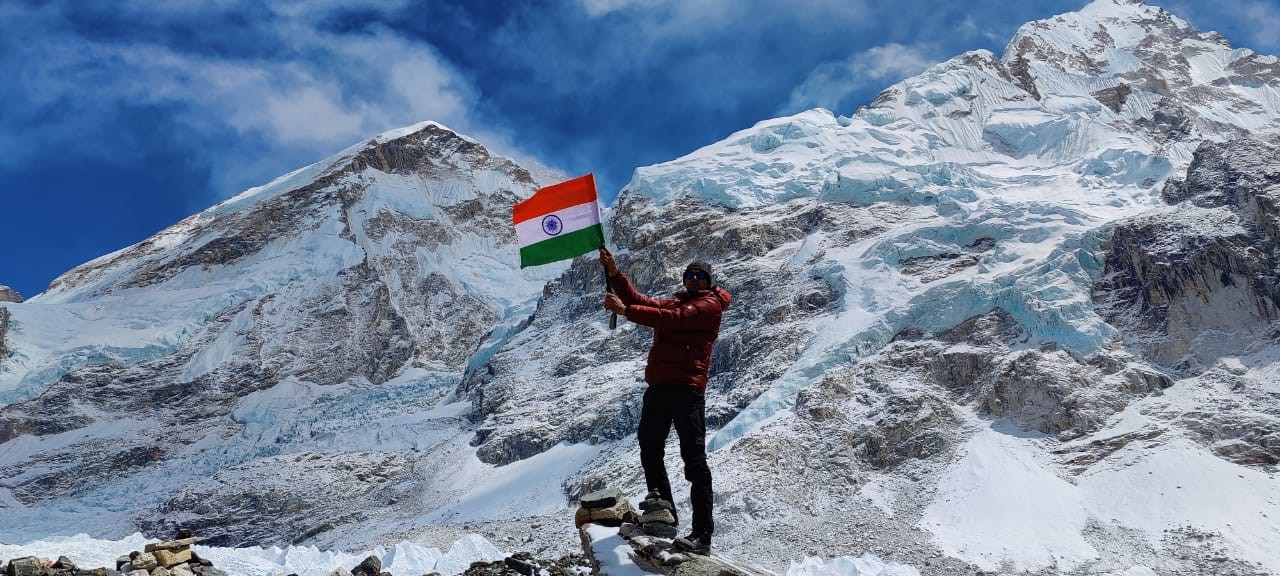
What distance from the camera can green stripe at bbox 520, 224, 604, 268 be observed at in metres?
13.9

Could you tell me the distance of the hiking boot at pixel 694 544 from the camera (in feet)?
33.3

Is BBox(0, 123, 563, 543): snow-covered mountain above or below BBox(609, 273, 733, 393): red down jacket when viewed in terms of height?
above

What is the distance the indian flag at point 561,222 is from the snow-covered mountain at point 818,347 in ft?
139

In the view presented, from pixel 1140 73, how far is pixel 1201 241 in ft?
296

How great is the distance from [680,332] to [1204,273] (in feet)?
253

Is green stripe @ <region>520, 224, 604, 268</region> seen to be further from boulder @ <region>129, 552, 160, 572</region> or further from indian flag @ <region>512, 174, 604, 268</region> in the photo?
boulder @ <region>129, 552, 160, 572</region>

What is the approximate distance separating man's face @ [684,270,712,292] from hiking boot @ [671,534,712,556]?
2.63 meters

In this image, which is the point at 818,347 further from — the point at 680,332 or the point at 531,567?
the point at 680,332

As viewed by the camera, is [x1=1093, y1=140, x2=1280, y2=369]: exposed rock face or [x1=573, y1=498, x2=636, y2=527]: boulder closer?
[x1=573, y1=498, x2=636, y2=527]: boulder

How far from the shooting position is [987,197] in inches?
4117

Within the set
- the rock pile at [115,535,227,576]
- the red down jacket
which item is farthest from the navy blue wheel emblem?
the rock pile at [115,535,227,576]

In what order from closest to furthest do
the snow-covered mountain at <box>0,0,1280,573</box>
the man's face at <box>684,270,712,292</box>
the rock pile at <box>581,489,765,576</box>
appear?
1. the rock pile at <box>581,489,765,576</box>
2. the man's face at <box>684,270,712,292</box>
3. the snow-covered mountain at <box>0,0,1280,573</box>

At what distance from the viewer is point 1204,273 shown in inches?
3022

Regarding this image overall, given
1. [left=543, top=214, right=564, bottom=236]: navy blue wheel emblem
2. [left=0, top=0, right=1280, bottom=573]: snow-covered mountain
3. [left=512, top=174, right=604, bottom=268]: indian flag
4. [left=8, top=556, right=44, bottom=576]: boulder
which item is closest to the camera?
[left=8, top=556, right=44, bottom=576]: boulder
